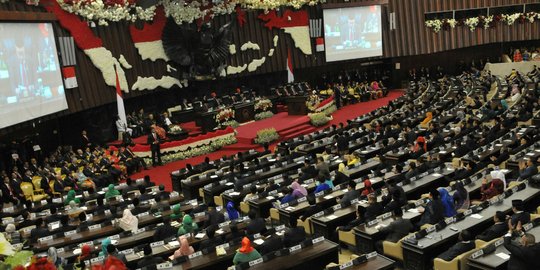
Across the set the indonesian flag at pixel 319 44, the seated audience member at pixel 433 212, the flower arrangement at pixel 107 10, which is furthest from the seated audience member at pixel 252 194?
the indonesian flag at pixel 319 44

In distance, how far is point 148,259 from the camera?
855cm

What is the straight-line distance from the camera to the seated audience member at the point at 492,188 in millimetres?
10629

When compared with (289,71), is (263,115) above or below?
below

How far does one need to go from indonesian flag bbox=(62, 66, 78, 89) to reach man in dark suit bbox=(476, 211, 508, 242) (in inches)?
613

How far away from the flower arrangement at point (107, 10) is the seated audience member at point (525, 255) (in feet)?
56.6

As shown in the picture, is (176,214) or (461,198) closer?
(461,198)

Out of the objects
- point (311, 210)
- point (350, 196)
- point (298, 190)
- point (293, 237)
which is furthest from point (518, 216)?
point (298, 190)

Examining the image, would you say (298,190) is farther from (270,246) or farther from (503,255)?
(503,255)

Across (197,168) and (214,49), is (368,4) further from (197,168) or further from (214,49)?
(197,168)

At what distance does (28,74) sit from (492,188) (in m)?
14.4

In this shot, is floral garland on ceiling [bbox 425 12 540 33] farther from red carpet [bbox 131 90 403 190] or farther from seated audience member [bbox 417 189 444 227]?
seated audience member [bbox 417 189 444 227]

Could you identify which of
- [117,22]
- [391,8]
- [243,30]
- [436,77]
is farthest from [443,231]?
[436,77]

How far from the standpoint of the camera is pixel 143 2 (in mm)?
22922

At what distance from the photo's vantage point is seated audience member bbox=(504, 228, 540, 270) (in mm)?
6891
